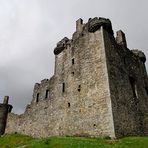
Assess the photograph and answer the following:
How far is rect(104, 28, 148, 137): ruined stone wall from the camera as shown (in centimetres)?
2192

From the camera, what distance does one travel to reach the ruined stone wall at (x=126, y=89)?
21.9m

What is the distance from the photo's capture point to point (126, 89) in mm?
24719

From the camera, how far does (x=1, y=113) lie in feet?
117

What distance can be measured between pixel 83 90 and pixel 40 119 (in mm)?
8335

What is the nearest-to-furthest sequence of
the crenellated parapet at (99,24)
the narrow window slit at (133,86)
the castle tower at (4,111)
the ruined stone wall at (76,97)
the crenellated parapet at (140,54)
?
1. the ruined stone wall at (76,97)
2. the crenellated parapet at (99,24)
3. the narrow window slit at (133,86)
4. the crenellated parapet at (140,54)
5. the castle tower at (4,111)

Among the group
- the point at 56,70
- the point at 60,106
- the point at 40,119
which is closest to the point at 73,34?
the point at 56,70

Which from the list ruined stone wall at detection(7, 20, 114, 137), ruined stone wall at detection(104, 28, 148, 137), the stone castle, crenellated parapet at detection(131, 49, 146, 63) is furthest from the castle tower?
crenellated parapet at detection(131, 49, 146, 63)

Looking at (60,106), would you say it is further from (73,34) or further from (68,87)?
(73,34)

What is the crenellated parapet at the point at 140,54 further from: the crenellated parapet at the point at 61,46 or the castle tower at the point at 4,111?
the castle tower at the point at 4,111

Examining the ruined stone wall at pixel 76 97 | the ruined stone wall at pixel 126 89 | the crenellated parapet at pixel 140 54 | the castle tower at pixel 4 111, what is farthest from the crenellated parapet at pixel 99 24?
the castle tower at pixel 4 111

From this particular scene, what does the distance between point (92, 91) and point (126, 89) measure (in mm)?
4017

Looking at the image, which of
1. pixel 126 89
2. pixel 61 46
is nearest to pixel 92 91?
pixel 126 89

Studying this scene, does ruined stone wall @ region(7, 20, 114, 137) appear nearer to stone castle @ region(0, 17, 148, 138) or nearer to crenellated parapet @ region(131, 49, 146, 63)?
stone castle @ region(0, 17, 148, 138)

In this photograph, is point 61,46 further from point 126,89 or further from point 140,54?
point 140,54
